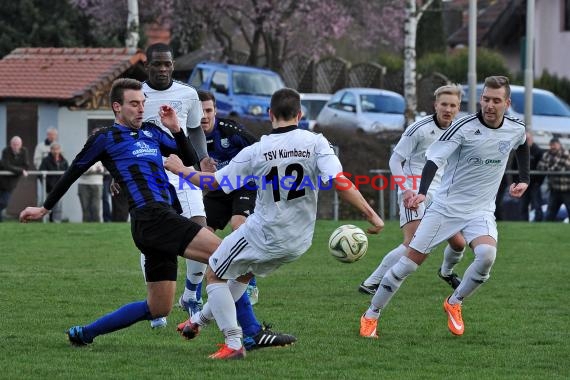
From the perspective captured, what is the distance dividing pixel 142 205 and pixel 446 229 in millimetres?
2667

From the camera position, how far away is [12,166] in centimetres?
2330

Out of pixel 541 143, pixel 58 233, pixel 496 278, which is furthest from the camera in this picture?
pixel 541 143

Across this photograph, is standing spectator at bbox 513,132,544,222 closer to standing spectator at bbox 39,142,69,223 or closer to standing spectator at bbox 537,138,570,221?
standing spectator at bbox 537,138,570,221

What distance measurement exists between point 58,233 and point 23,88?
25.2 feet

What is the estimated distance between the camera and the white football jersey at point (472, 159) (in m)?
10.3

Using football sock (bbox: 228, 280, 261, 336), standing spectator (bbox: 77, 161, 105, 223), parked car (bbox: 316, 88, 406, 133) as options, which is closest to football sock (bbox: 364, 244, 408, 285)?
football sock (bbox: 228, 280, 261, 336)

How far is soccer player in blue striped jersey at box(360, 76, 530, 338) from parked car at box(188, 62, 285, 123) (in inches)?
856

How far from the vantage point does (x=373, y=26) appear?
151 feet

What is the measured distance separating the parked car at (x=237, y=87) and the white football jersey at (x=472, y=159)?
21720 millimetres

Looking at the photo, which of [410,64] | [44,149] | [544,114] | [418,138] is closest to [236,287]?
[418,138]

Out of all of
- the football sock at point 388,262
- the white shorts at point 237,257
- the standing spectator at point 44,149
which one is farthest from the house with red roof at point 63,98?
the white shorts at point 237,257

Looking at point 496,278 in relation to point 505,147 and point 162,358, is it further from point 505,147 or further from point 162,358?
point 162,358

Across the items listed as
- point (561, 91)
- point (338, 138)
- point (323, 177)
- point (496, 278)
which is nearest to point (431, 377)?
point (323, 177)

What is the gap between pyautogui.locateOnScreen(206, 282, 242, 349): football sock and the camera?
870 centimetres
